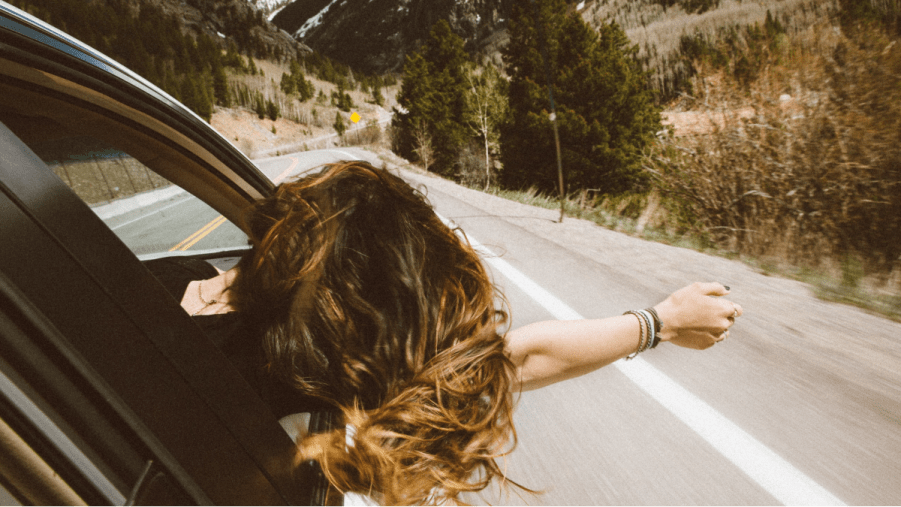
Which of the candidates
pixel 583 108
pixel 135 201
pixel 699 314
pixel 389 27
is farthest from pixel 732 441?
pixel 389 27

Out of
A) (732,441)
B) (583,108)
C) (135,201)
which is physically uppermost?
(583,108)

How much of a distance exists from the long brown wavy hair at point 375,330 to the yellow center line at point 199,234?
1022mm

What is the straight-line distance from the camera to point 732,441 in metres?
1.93

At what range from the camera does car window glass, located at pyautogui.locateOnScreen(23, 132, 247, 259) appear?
924mm

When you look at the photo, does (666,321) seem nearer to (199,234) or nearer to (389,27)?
(199,234)

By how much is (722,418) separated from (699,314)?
118cm

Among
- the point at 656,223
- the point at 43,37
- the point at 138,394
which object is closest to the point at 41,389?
the point at 138,394

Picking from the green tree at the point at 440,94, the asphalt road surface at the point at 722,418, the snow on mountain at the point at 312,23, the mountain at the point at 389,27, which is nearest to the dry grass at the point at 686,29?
the green tree at the point at 440,94

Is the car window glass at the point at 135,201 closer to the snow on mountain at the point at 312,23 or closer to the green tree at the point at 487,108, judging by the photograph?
the green tree at the point at 487,108

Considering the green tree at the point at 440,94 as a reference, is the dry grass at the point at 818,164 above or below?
below

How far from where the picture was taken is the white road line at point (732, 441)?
1.65 metres

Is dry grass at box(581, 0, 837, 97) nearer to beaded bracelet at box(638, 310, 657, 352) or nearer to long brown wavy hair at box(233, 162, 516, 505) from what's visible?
beaded bracelet at box(638, 310, 657, 352)

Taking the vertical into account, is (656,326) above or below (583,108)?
below

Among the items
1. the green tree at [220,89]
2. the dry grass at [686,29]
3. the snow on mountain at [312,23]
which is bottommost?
the green tree at [220,89]
